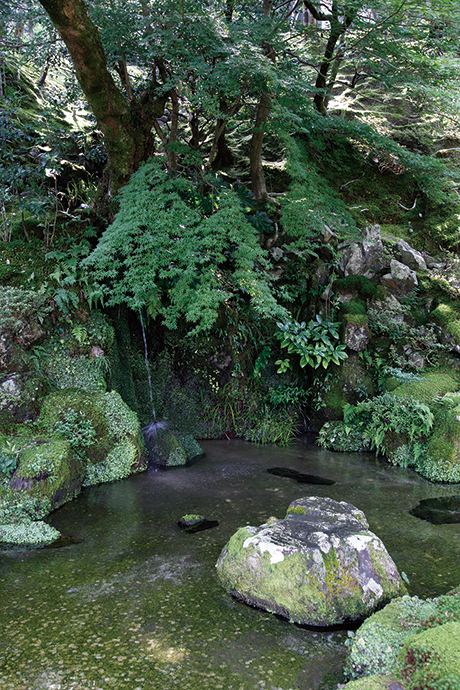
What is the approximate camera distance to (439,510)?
586 cm

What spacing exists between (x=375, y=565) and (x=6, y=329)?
18.3 ft

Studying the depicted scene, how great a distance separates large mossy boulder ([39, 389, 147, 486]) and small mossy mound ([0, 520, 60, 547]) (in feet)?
4.68

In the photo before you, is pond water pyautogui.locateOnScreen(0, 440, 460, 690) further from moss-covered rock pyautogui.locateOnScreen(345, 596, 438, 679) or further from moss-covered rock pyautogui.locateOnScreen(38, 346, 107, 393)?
moss-covered rock pyautogui.locateOnScreen(38, 346, 107, 393)

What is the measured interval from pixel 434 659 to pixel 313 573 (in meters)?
1.36

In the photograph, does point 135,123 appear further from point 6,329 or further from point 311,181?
point 6,329

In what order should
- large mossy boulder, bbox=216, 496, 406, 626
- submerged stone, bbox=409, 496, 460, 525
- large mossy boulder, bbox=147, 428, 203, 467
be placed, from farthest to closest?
large mossy boulder, bbox=147, 428, 203, 467 → submerged stone, bbox=409, 496, 460, 525 → large mossy boulder, bbox=216, 496, 406, 626

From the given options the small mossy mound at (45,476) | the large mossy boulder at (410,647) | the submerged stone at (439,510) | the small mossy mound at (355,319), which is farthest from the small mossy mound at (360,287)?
the large mossy boulder at (410,647)

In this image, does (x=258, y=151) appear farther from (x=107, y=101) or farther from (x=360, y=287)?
(x=360, y=287)

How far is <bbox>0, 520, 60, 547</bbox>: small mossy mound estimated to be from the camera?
4809mm

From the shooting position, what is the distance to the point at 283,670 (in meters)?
3.02

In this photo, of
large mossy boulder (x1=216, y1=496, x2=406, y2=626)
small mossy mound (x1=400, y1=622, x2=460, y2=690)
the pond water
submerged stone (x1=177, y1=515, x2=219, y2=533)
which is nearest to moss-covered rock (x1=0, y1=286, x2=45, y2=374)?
the pond water

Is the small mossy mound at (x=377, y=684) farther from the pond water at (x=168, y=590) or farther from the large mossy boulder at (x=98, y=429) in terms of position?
the large mossy boulder at (x=98, y=429)

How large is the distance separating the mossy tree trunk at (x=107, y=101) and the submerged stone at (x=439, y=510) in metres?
7.24

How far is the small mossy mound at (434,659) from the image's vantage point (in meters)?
2.21
